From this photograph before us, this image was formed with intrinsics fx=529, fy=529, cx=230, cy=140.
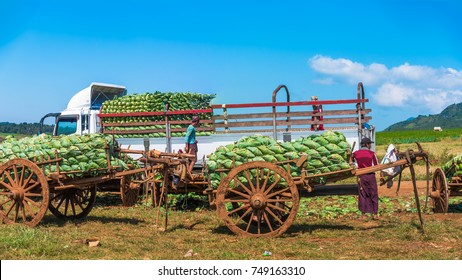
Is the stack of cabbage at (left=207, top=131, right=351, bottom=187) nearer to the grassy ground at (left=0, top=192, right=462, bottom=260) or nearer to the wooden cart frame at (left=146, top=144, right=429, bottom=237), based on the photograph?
the wooden cart frame at (left=146, top=144, right=429, bottom=237)

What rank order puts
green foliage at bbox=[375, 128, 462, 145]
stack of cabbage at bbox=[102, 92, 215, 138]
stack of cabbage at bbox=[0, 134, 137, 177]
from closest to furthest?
stack of cabbage at bbox=[0, 134, 137, 177] < stack of cabbage at bbox=[102, 92, 215, 138] < green foliage at bbox=[375, 128, 462, 145]

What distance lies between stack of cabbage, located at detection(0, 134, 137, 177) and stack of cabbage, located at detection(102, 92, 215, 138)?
463 cm

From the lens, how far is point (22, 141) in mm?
10219

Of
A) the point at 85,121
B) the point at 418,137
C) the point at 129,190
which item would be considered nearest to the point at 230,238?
the point at 129,190

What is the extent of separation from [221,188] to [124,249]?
1.87m

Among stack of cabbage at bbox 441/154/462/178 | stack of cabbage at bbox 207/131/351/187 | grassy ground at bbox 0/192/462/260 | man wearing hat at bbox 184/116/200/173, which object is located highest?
man wearing hat at bbox 184/116/200/173

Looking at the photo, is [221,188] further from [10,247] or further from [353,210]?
[353,210]

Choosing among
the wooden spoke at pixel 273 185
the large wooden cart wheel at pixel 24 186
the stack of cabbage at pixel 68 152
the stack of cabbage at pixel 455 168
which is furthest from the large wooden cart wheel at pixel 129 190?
the stack of cabbage at pixel 455 168

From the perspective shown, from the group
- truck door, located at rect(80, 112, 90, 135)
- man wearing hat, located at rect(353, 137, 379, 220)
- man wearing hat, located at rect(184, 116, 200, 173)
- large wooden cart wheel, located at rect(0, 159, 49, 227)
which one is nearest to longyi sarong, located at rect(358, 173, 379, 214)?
man wearing hat, located at rect(353, 137, 379, 220)

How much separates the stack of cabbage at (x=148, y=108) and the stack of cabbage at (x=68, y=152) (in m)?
4.63

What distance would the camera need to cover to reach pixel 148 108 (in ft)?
51.6

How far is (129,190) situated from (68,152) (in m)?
3.88

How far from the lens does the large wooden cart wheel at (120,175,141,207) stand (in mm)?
12984
